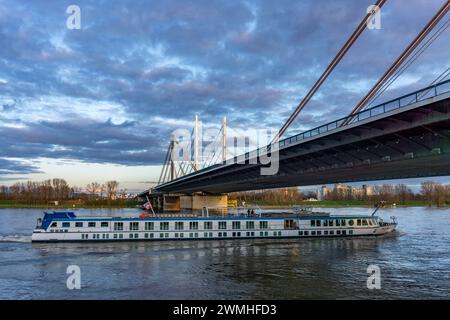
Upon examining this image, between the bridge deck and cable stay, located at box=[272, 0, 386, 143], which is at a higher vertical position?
cable stay, located at box=[272, 0, 386, 143]

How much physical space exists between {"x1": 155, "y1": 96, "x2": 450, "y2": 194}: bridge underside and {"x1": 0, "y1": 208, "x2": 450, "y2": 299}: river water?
740 centimetres

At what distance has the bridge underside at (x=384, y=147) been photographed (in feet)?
76.6

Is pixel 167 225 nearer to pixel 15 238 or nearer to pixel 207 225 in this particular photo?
pixel 207 225

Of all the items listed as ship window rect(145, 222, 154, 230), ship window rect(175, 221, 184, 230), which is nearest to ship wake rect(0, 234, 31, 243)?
ship window rect(145, 222, 154, 230)

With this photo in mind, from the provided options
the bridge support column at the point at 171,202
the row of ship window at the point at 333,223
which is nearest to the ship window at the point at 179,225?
the row of ship window at the point at 333,223

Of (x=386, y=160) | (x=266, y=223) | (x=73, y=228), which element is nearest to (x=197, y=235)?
→ (x=266, y=223)

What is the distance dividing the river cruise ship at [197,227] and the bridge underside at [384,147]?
5605 mm

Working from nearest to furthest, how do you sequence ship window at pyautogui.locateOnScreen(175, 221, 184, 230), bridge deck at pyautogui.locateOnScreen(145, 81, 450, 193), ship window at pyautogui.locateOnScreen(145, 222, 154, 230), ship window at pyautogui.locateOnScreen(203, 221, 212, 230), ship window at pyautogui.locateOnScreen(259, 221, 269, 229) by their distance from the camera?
bridge deck at pyautogui.locateOnScreen(145, 81, 450, 193)
ship window at pyautogui.locateOnScreen(145, 222, 154, 230)
ship window at pyautogui.locateOnScreen(175, 221, 184, 230)
ship window at pyautogui.locateOnScreen(203, 221, 212, 230)
ship window at pyautogui.locateOnScreen(259, 221, 269, 229)

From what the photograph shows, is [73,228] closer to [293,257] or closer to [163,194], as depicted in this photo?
[293,257]

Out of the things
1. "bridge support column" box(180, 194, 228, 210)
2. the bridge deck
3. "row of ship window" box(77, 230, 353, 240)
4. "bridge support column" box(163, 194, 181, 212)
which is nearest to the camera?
the bridge deck

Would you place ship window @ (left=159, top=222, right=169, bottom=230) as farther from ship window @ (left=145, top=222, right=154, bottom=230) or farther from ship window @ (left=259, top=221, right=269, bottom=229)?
ship window @ (left=259, top=221, right=269, bottom=229)

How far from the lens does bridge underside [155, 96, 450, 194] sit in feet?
76.6

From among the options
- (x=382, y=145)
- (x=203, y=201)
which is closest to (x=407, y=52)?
(x=382, y=145)
